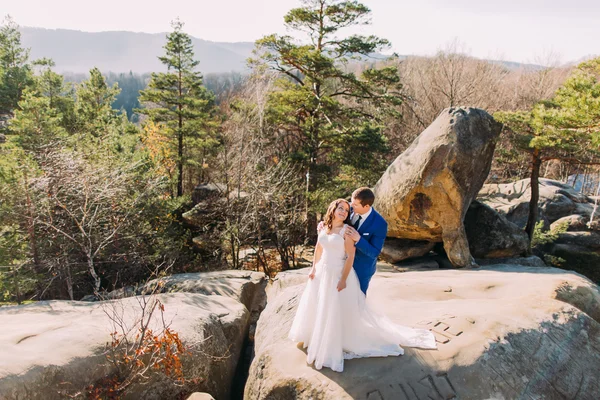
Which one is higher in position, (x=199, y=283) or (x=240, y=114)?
(x=240, y=114)

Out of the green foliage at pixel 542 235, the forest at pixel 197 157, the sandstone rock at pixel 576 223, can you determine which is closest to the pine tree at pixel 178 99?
the forest at pixel 197 157

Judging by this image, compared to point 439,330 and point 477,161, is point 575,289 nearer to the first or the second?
point 439,330

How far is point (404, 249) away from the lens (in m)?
12.5

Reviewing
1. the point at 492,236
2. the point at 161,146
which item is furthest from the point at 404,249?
the point at 161,146

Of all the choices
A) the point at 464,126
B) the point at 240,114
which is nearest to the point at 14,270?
the point at 240,114

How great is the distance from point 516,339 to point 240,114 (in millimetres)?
12762

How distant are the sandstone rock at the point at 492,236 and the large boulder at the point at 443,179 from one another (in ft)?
4.81

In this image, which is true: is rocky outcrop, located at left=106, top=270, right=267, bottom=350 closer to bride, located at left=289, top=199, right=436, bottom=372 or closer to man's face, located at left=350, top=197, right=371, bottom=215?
bride, located at left=289, top=199, right=436, bottom=372

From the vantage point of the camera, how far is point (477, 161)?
11086 mm

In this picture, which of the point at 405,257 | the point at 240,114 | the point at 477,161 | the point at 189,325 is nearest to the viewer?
the point at 189,325

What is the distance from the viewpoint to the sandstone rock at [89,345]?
5094 mm

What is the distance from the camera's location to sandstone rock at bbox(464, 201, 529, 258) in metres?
12.6

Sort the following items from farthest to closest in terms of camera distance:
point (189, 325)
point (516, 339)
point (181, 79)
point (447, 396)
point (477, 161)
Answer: point (181, 79)
point (477, 161)
point (189, 325)
point (516, 339)
point (447, 396)

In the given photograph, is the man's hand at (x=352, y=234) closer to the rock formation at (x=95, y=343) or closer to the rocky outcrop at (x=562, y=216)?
the rock formation at (x=95, y=343)
